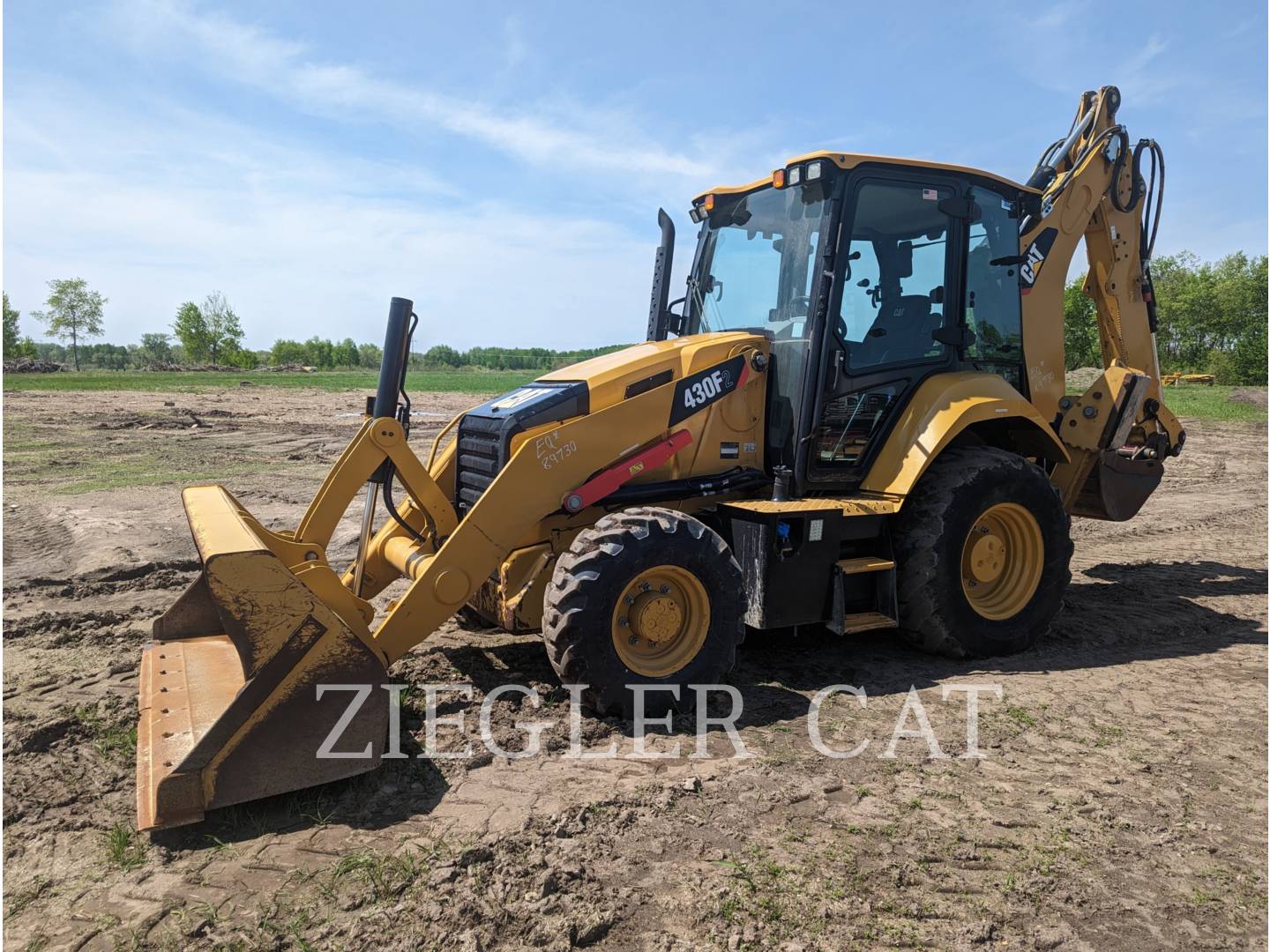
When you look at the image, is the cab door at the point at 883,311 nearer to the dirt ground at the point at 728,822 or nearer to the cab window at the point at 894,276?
the cab window at the point at 894,276

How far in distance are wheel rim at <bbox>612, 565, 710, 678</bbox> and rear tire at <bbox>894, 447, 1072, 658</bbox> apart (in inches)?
61.9

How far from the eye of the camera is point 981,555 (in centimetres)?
559

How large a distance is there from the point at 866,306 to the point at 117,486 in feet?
33.9

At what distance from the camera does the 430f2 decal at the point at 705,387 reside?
5.02 metres

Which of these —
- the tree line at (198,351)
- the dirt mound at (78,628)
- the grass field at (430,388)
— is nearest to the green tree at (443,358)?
the tree line at (198,351)

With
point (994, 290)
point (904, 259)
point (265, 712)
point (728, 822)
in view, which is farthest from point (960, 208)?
point (265, 712)

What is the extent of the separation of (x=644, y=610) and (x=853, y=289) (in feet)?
8.23

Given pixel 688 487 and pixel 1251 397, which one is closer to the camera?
pixel 688 487

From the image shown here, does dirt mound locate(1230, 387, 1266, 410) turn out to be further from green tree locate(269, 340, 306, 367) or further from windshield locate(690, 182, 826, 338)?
green tree locate(269, 340, 306, 367)

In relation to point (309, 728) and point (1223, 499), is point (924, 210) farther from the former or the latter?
point (1223, 499)

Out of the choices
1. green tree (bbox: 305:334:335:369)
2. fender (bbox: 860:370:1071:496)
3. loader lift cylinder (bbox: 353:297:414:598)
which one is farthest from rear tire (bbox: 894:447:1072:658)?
green tree (bbox: 305:334:335:369)

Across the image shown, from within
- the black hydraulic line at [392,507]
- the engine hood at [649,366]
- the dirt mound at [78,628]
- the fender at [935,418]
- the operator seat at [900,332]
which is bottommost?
the dirt mound at [78,628]

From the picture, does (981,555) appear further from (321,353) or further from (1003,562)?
(321,353)

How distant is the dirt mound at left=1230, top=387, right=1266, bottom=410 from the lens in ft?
92.2
